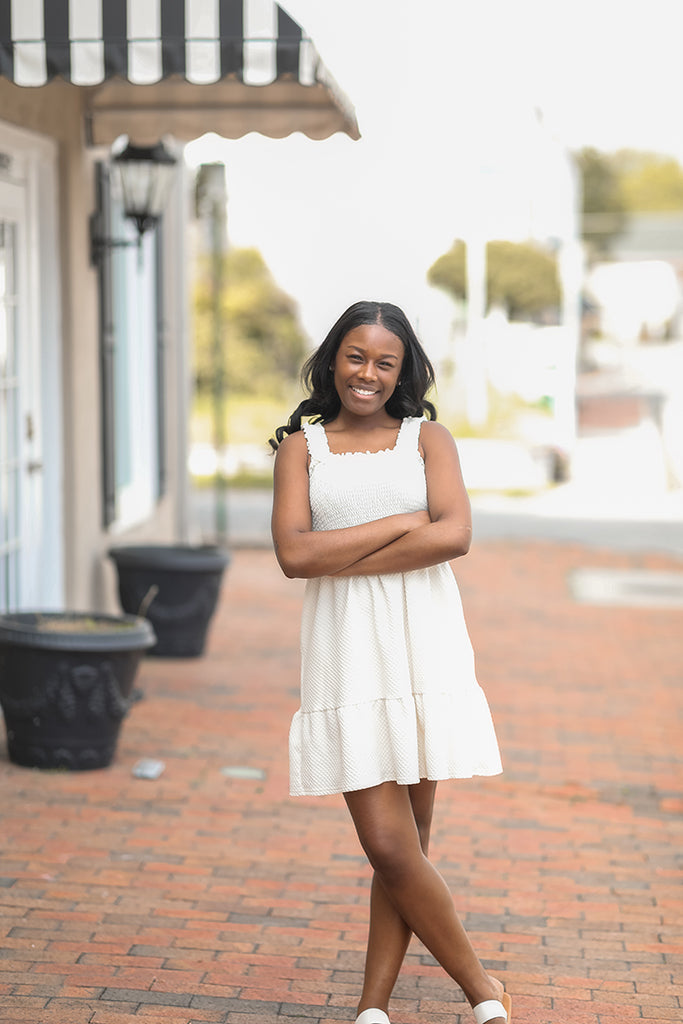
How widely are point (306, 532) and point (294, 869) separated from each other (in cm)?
196

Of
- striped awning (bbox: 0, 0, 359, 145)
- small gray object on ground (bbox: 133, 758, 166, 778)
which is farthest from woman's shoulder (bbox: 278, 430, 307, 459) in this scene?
small gray object on ground (bbox: 133, 758, 166, 778)

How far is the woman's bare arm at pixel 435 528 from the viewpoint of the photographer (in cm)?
318

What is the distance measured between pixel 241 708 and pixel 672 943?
10.8 ft

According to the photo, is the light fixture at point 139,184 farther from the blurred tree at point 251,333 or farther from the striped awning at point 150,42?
the blurred tree at point 251,333

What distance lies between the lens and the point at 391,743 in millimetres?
3207

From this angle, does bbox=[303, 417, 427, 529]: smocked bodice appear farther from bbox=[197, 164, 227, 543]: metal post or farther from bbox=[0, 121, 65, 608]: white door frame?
bbox=[197, 164, 227, 543]: metal post

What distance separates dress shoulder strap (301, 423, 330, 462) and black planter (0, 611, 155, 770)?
2527mm

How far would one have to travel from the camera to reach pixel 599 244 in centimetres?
4988

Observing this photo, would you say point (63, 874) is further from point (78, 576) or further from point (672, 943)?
point (78, 576)

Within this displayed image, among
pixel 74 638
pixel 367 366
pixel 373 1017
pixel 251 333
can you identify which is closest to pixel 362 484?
pixel 367 366

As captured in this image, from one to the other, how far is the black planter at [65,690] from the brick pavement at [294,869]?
0.38 ft

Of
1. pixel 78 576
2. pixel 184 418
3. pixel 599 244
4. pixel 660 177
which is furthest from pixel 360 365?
pixel 660 177

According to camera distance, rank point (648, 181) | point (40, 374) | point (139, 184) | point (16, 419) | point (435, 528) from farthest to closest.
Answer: point (648, 181) → point (139, 184) → point (40, 374) → point (16, 419) → point (435, 528)

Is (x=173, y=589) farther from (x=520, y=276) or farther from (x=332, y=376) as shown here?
(x=520, y=276)
